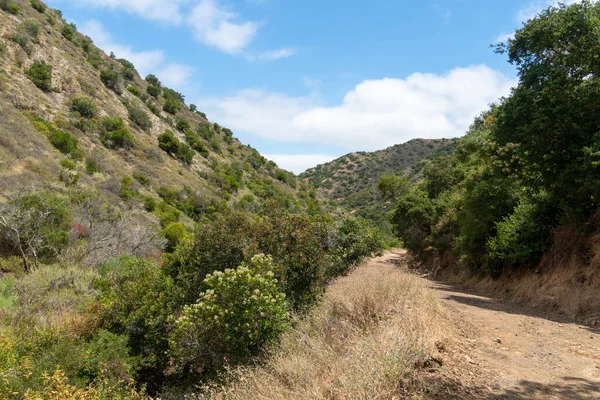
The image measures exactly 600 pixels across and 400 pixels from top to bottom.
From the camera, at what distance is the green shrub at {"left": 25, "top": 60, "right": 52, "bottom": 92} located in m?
30.2

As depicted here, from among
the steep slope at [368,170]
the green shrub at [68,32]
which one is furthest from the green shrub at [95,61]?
the steep slope at [368,170]

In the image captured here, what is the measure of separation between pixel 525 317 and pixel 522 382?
4.54 meters

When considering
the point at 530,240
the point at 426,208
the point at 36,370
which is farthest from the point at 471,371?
the point at 426,208

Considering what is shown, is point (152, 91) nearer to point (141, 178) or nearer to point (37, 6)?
point (37, 6)

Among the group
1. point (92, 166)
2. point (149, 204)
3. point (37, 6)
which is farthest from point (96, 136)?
point (37, 6)

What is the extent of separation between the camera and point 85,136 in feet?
97.8

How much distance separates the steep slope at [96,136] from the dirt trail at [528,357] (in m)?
18.0

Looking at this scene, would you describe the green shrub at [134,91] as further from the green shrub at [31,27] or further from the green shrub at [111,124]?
the green shrub at [111,124]

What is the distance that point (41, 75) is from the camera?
99.9 ft

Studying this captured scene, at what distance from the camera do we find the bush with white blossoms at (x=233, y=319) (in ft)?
24.2

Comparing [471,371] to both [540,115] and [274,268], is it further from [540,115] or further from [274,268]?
[540,115]

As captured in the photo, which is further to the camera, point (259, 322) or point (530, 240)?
point (530, 240)

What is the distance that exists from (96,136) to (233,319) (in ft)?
95.7

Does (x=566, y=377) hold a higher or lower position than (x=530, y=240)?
lower
